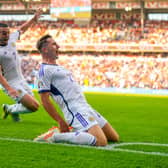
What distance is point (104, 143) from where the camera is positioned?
7.03m

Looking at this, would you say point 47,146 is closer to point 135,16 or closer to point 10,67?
point 10,67

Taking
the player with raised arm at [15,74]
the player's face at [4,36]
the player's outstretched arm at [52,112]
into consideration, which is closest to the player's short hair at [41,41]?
the player's outstretched arm at [52,112]

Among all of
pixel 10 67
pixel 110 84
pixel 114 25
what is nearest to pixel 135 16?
pixel 114 25

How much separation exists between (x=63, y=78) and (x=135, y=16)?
41411 mm

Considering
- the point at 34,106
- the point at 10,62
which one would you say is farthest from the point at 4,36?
the point at 34,106

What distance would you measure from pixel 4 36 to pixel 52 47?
3000 millimetres

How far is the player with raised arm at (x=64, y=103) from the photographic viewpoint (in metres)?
7.00

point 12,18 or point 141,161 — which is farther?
point 12,18

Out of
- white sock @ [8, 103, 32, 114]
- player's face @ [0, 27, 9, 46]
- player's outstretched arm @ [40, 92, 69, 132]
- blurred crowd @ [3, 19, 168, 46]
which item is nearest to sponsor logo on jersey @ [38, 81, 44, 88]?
player's outstretched arm @ [40, 92, 69, 132]

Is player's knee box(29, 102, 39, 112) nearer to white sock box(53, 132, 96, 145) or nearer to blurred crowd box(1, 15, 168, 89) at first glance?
white sock box(53, 132, 96, 145)

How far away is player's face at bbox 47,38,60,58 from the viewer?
7188 millimetres

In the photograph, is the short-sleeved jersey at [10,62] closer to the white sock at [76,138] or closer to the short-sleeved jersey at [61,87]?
the short-sleeved jersey at [61,87]

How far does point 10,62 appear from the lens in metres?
10.4

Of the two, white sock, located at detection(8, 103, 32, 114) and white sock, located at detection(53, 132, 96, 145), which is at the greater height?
white sock, located at detection(53, 132, 96, 145)
